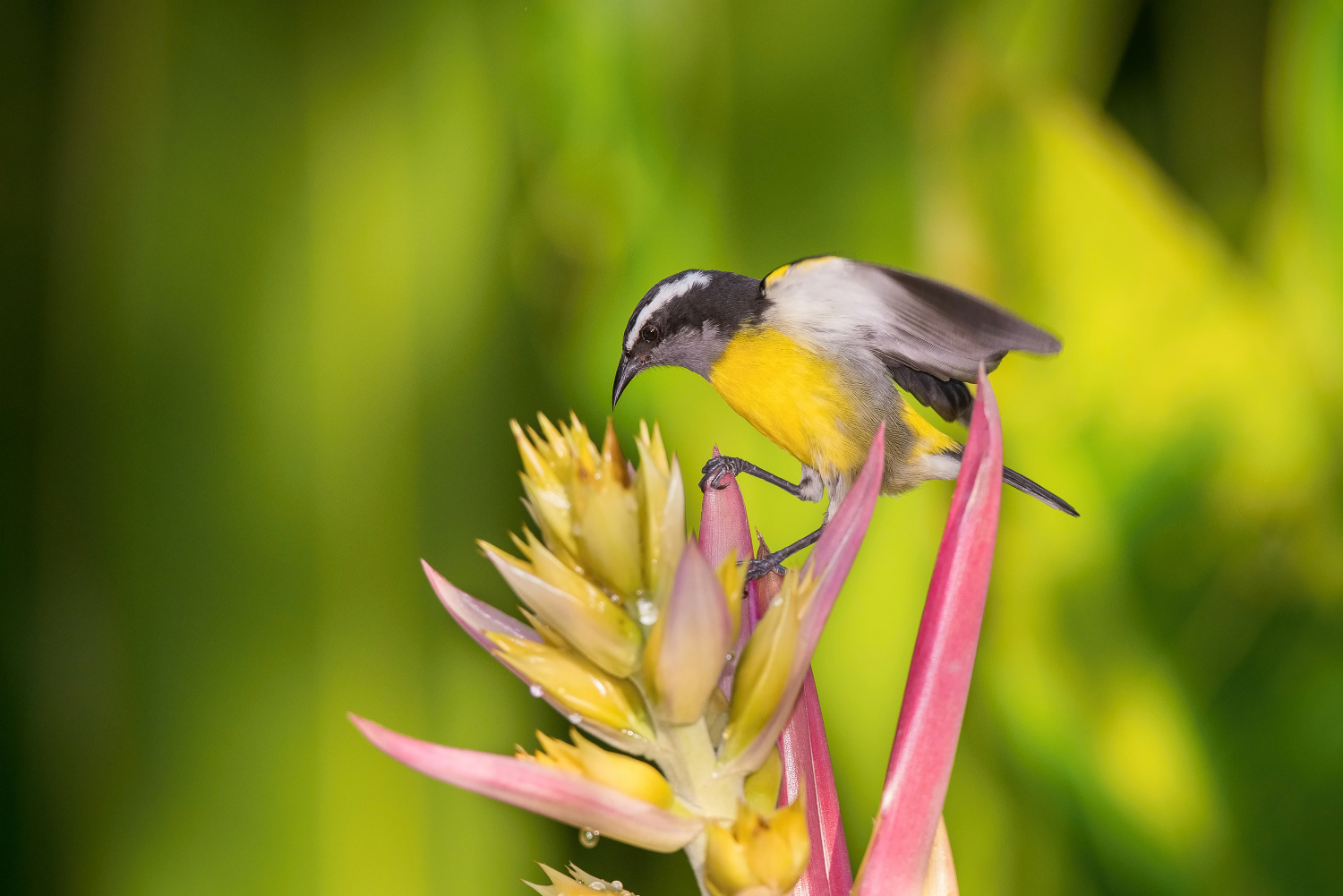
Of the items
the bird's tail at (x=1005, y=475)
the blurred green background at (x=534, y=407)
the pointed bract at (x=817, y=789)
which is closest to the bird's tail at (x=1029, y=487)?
the bird's tail at (x=1005, y=475)

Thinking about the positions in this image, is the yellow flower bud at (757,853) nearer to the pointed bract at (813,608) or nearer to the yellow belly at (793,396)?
the pointed bract at (813,608)

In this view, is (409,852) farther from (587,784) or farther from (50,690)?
(587,784)

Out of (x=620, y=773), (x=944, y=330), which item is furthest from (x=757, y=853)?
(x=944, y=330)

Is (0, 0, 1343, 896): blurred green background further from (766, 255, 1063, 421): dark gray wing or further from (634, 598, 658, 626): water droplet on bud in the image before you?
(634, 598, 658, 626): water droplet on bud

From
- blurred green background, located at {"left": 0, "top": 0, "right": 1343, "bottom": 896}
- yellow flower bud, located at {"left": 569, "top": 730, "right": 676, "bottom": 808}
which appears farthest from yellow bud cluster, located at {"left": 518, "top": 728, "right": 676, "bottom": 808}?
blurred green background, located at {"left": 0, "top": 0, "right": 1343, "bottom": 896}

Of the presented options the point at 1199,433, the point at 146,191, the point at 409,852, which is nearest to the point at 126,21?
the point at 146,191
